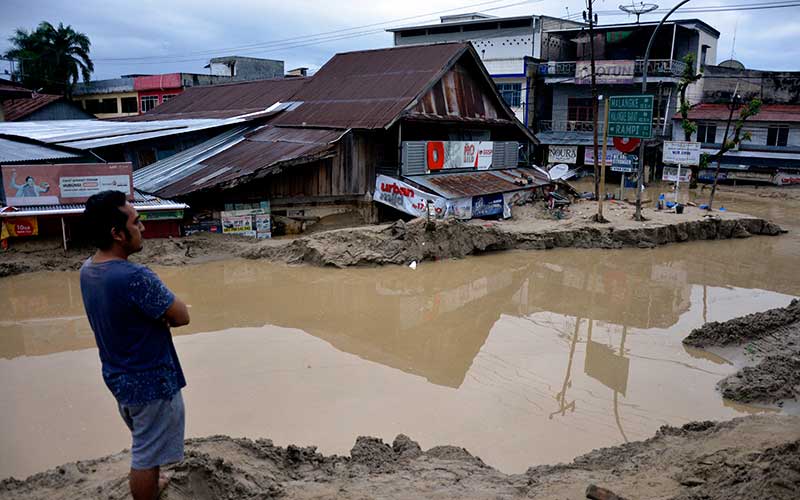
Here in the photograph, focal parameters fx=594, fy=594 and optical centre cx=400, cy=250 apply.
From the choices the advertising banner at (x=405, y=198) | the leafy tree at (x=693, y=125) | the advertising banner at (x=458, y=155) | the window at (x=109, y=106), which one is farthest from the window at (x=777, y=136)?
the window at (x=109, y=106)

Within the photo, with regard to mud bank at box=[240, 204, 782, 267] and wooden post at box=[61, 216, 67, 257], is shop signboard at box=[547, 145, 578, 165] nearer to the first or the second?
mud bank at box=[240, 204, 782, 267]

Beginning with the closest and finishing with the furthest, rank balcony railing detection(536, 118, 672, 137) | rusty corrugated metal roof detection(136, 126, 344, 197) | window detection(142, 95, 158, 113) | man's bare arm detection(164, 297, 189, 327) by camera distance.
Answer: man's bare arm detection(164, 297, 189, 327) → rusty corrugated metal roof detection(136, 126, 344, 197) → balcony railing detection(536, 118, 672, 137) → window detection(142, 95, 158, 113)

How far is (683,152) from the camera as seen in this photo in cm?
2261

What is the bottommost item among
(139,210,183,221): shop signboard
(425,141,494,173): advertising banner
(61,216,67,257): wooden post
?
(61,216,67,257): wooden post

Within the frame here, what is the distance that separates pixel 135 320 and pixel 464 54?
64.2 ft

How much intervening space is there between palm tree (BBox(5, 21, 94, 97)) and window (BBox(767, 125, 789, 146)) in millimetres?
45357

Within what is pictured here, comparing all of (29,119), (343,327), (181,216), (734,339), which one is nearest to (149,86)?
(29,119)

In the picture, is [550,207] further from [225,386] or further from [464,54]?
[225,386]

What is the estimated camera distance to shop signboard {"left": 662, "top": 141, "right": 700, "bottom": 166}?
73.2 ft

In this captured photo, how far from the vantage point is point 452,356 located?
9336 mm

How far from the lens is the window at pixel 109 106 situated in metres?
43.8

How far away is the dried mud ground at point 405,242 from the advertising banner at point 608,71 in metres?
15.0

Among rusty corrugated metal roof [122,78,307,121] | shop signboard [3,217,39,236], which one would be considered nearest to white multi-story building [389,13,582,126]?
rusty corrugated metal roof [122,78,307,121]

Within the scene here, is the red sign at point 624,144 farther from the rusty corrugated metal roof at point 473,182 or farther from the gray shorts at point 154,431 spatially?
the gray shorts at point 154,431
